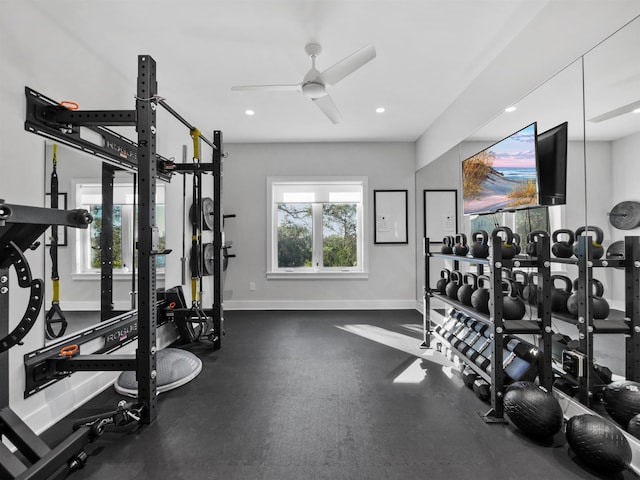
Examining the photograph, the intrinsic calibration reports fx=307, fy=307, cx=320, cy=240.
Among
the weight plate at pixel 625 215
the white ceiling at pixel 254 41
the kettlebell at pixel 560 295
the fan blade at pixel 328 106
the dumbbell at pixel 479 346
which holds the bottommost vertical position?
the dumbbell at pixel 479 346

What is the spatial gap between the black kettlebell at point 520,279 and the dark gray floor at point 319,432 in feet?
2.94

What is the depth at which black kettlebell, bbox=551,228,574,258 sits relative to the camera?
1.91 m

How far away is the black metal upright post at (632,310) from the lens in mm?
1640

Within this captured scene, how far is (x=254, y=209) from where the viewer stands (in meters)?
5.09

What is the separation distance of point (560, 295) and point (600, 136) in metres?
1.00

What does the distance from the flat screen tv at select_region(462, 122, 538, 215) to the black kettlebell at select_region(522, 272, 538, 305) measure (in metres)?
0.55

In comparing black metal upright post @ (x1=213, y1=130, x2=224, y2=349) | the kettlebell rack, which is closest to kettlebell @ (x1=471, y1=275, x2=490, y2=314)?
the kettlebell rack

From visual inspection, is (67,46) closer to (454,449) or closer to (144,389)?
(144,389)

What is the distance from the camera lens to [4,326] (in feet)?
4.63

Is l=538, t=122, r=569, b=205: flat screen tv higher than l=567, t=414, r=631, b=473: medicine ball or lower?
higher

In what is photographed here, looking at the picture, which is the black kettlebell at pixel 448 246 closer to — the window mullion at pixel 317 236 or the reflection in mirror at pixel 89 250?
the window mullion at pixel 317 236

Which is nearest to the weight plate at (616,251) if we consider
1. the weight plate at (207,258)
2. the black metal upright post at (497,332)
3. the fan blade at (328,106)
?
the black metal upright post at (497,332)

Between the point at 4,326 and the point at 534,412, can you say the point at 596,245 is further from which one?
the point at 4,326

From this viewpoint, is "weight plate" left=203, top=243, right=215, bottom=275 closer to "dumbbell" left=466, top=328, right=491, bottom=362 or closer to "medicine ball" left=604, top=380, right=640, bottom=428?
"dumbbell" left=466, top=328, right=491, bottom=362
